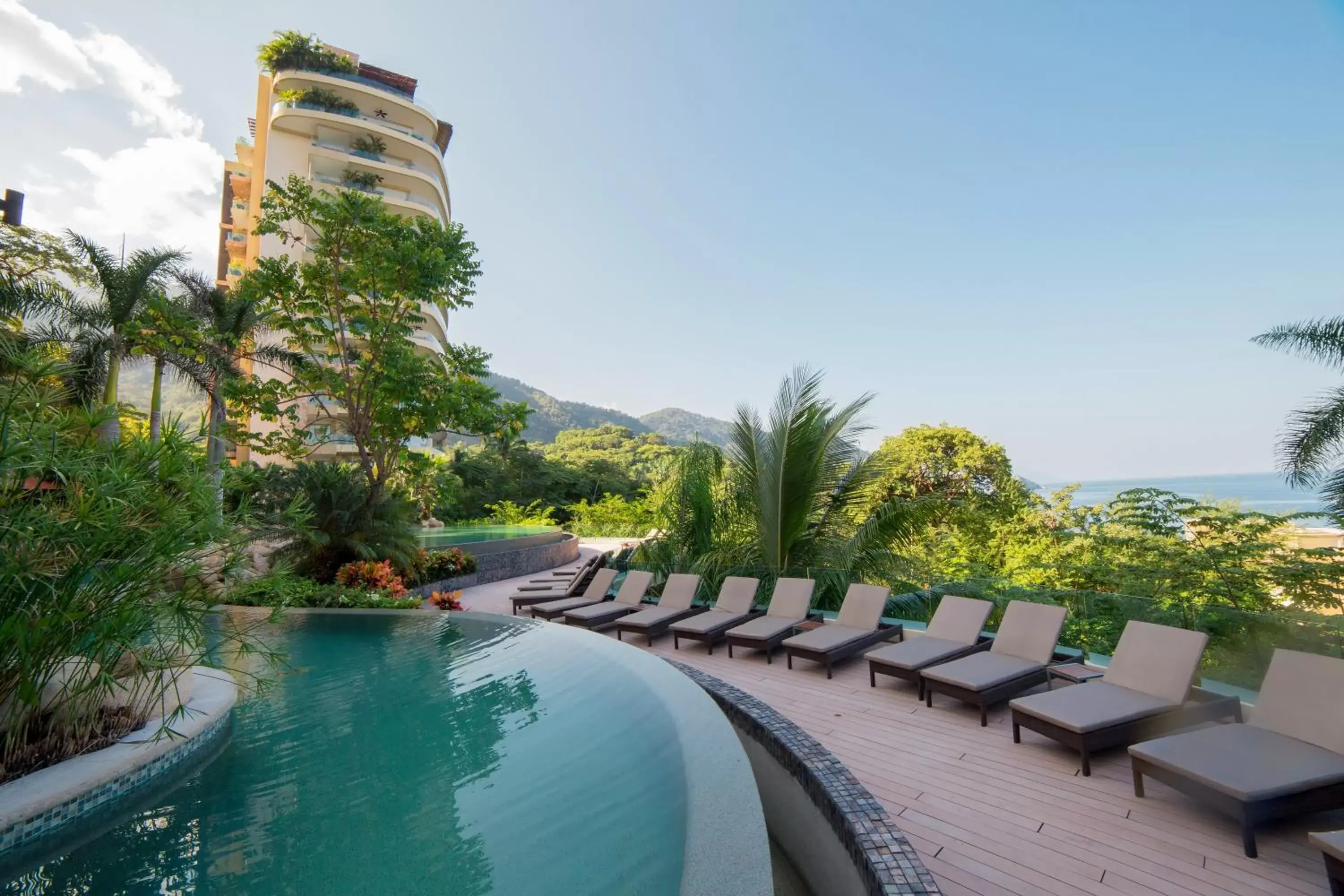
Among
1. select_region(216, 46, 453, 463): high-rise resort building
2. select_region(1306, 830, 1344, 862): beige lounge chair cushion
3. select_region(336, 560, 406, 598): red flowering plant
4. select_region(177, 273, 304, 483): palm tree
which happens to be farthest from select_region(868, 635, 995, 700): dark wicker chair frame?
select_region(216, 46, 453, 463): high-rise resort building

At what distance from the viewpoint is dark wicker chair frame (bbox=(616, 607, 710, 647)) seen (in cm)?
723

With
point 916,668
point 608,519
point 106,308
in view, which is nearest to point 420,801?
point 916,668

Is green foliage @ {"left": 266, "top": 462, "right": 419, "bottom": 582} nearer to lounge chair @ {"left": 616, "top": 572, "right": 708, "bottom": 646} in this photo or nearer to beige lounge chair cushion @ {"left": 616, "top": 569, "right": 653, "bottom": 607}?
beige lounge chair cushion @ {"left": 616, "top": 569, "right": 653, "bottom": 607}

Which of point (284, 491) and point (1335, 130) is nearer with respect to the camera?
point (284, 491)

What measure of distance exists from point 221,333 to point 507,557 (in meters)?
9.45

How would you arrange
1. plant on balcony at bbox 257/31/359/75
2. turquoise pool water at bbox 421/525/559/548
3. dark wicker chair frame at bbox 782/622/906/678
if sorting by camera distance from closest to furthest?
dark wicker chair frame at bbox 782/622/906/678
turquoise pool water at bbox 421/525/559/548
plant on balcony at bbox 257/31/359/75

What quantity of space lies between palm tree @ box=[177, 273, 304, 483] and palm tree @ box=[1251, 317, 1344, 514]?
65.4 ft

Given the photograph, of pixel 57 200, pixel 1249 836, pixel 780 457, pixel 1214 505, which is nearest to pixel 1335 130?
pixel 1214 505

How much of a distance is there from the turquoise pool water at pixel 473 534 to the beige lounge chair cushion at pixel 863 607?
9.83 m

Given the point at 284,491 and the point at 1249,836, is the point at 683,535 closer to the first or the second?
the point at 284,491

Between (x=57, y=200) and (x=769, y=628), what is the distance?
1334 inches

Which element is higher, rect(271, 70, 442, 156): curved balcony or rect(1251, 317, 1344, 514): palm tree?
rect(271, 70, 442, 156): curved balcony

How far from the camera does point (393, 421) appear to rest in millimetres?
11789

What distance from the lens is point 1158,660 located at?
13.5 ft
